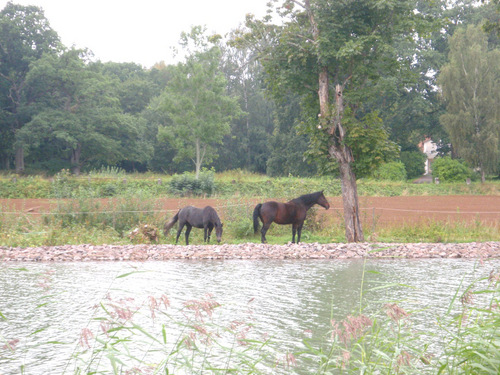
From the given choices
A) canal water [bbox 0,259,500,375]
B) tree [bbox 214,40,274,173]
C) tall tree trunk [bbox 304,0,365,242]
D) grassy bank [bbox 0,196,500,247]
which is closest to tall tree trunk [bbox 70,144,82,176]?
tree [bbox 214,40,274,173]

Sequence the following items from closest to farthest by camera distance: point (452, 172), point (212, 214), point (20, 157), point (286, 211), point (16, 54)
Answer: point (212, 214) → point (286, 211) → point (452, 172) → point (20, 157) → point (16, 54)

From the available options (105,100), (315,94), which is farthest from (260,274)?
(105,100)

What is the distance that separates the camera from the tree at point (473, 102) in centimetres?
4378

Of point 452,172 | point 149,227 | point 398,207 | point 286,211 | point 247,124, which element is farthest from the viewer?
point 247,124

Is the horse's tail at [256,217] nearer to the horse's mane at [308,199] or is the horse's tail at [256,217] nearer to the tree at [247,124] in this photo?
the horse's mane at [308,199]

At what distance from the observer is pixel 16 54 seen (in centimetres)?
5003

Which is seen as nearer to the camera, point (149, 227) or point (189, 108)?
point (149, 227)

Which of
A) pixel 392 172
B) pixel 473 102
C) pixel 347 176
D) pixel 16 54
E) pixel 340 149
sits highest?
pixel 16 54

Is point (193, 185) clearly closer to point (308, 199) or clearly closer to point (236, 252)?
point (308, 199)

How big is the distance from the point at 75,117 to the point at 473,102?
112ft

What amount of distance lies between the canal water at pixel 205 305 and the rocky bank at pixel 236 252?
0.67 m

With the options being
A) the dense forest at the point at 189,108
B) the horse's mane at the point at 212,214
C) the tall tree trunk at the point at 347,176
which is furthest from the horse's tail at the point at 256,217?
the dense forest at the point at 189,108

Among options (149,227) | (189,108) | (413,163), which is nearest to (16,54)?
(189,108)

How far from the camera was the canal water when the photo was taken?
5297 millimetres
